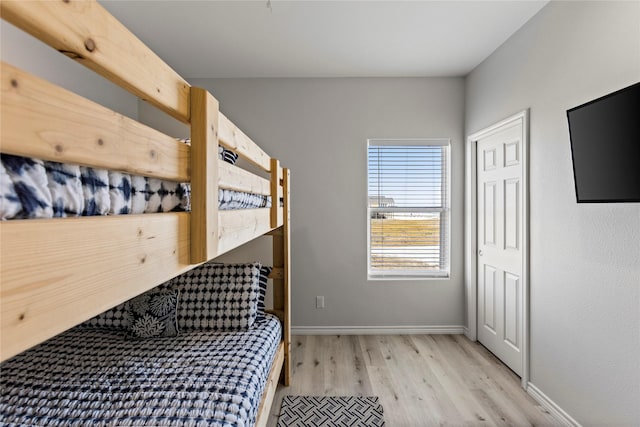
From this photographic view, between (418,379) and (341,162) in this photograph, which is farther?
(341,162)

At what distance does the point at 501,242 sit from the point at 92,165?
291 centimetres

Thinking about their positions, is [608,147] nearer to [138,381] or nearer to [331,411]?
[331,411]

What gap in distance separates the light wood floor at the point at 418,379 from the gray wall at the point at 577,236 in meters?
0.28

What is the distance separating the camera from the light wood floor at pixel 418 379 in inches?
83.7

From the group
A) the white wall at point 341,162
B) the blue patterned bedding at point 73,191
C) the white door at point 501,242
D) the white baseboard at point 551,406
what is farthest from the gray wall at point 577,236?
the blue patterned bedding at point 73,191

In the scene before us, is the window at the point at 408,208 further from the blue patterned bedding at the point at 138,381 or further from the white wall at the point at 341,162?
the blue patterned bedding at the point at 138,381

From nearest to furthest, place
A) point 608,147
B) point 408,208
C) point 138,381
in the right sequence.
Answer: point 138,381
point 608,147
point 408,208

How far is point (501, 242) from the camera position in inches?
111

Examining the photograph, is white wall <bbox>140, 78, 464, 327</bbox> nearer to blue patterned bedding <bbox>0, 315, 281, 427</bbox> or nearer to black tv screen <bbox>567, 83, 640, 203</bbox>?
blue patterned bedding <bbox>0, 315, 281, 427</bbox>

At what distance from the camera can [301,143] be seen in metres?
3.47

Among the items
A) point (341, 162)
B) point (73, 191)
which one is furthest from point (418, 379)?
point (73, 191)

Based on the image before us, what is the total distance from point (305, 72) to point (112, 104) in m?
1.74

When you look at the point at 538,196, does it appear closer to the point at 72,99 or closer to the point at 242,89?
the point at 72,99

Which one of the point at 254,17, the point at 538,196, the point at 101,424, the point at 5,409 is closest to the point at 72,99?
the point at 101,424
